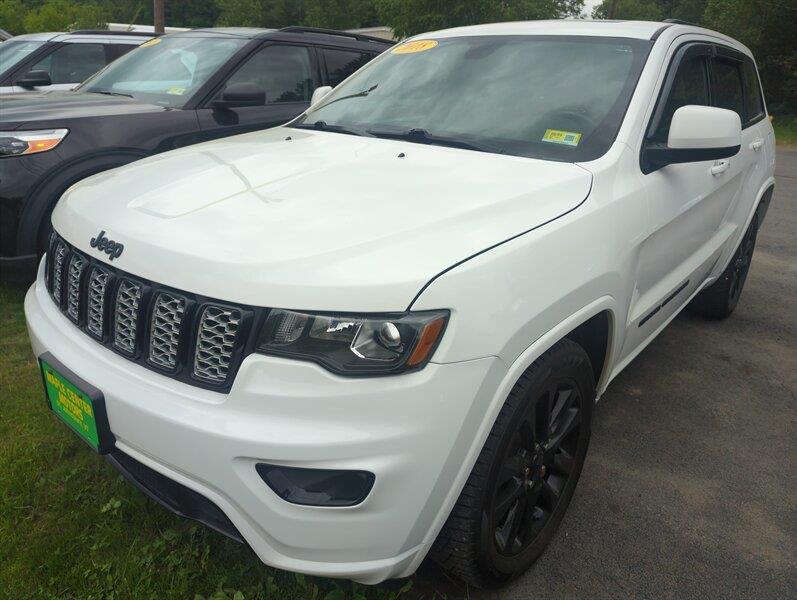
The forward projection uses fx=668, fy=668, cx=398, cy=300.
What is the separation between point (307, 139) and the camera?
110 inches

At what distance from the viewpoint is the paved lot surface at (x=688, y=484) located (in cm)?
219

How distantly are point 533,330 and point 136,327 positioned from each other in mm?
1058

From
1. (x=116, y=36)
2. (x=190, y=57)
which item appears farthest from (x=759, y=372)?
(x=116, y=36)

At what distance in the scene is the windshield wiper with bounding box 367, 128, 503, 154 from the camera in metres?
2.51

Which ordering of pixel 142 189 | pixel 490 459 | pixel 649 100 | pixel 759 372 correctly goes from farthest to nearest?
pixel 759 372
pixel 649 100
pixel 142 189
pixel 490 459

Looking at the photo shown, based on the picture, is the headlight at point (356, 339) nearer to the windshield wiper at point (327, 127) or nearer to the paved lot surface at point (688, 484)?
the paved lot surface at point (688, 484)

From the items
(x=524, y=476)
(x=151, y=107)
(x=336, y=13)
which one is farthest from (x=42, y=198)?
(x=336, y=13)

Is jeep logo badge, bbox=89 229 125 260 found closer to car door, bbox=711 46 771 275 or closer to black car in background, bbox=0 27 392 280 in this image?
black car in background, bbox=0 27 392 280

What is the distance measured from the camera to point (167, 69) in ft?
16.3

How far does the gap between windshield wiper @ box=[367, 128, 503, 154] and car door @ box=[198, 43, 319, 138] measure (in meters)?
2.08

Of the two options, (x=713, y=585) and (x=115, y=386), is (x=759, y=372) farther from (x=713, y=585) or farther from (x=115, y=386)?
(x=115, y=386)

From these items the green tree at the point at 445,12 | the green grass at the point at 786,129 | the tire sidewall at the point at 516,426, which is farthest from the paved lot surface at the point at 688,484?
the green tree at the point at 445,12

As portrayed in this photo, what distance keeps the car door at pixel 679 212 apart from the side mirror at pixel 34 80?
5742 mm

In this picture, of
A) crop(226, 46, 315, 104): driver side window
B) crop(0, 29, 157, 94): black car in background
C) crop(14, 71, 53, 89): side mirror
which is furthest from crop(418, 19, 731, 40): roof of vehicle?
crop(0, 29, 157, 94): black car in background
